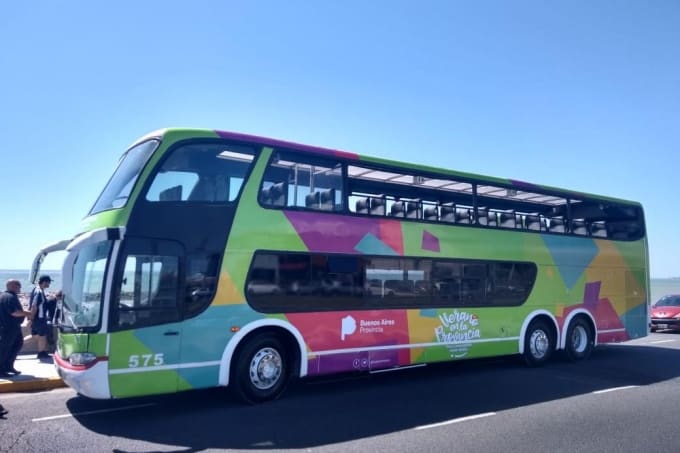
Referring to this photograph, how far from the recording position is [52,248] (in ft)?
26.0

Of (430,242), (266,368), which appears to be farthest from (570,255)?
(266,368)

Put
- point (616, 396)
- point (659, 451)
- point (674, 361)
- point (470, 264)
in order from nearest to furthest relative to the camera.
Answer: point (659, 451) → point (616, 396) → point (470, 264) → point (674, 361)

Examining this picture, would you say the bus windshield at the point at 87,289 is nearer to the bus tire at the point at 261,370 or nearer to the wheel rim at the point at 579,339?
the bus tire at the point at 261,370

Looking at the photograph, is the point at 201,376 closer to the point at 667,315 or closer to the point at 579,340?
the point at 579,340

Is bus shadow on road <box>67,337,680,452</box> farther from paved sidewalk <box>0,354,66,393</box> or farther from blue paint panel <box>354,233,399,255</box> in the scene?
blue paint panel <box>354,233,399,255</box>

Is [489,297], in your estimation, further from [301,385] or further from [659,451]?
[659,451]

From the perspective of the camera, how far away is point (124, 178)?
7.44m

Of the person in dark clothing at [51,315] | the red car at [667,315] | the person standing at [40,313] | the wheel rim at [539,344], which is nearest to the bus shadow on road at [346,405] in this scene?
the wheel rim at [539,344]

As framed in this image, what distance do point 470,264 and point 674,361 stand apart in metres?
6.62

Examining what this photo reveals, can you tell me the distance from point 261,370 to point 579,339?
8.79 metres

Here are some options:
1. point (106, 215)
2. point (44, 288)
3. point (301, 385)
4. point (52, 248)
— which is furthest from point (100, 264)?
point (44, 288)

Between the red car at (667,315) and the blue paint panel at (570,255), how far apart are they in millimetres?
10915

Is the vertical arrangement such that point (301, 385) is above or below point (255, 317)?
below

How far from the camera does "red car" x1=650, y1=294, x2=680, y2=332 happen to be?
816 inches
